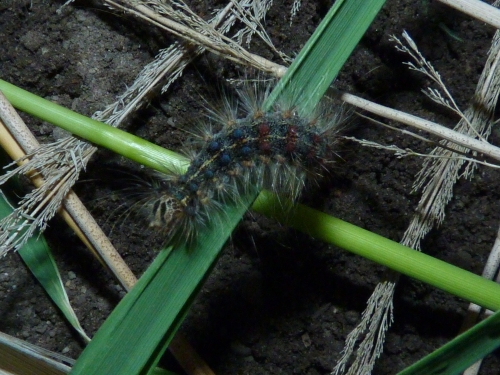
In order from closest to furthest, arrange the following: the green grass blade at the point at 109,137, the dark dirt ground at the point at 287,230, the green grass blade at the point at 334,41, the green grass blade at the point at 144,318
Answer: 1. the green grass blade at the point at 144,318
2. the green grass blade at the point at 334,41
3. the green grass blade at the point at 109,137
4. the dark dirt ground at the point at 287,230

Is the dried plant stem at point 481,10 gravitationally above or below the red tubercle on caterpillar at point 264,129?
above

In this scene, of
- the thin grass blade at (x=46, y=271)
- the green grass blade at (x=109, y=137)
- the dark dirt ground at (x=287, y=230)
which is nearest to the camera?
the green grass blade at (x=109, y=137)

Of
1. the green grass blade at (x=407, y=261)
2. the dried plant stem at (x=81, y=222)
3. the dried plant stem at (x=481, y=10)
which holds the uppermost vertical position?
the dried plant stem at (x=481, y=10)

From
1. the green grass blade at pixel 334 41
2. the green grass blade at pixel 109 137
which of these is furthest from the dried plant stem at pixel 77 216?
the green grass blade at pixel 334 41

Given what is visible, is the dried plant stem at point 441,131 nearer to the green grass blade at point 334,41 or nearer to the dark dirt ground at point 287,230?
the green grass blade at point 334,41

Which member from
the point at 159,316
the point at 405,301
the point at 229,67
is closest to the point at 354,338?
the point at 405,301

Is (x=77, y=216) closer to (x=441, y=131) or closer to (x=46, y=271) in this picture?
(x=46, y=271)
